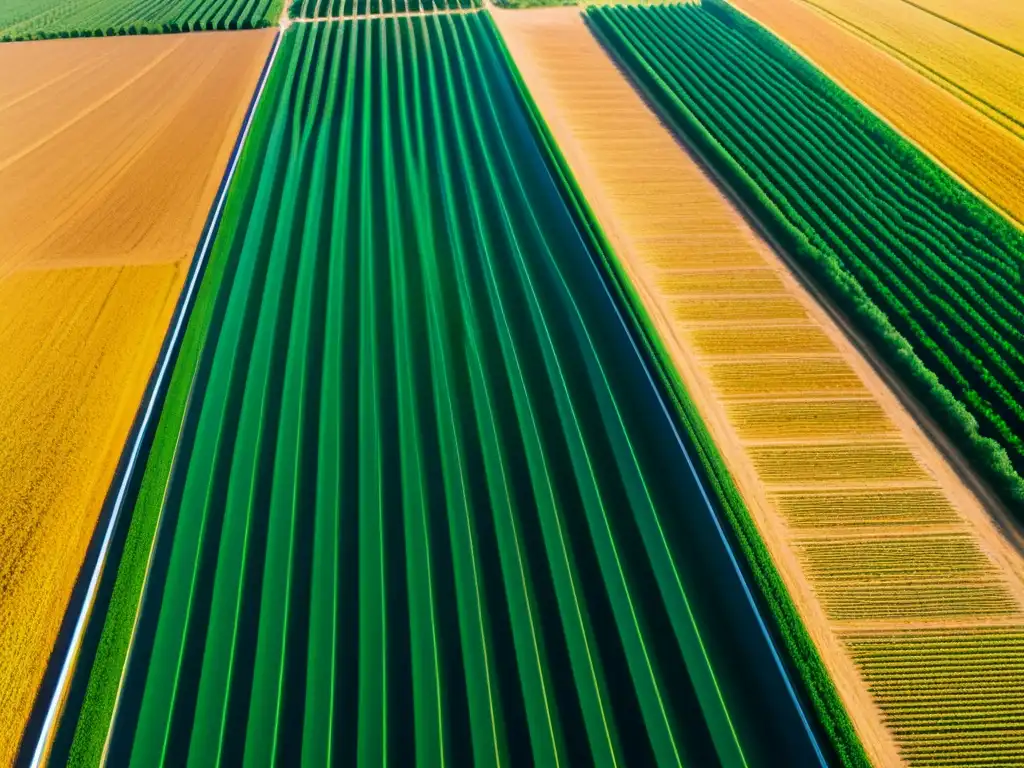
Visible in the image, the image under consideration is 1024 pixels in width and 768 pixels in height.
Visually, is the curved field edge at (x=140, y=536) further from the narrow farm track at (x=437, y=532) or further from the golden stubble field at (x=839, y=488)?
the golden stubble field at (x=839, y=488)

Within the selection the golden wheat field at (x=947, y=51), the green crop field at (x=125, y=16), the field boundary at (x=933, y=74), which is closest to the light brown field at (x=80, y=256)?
the green crop field at (x=125, y=16)

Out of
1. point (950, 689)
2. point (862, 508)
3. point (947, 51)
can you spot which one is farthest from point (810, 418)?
point (947, 51)

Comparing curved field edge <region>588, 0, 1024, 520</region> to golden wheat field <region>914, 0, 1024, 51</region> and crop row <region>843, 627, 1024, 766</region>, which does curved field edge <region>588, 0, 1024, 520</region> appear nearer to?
crop row <region>843, 627, 1024, 766</region>

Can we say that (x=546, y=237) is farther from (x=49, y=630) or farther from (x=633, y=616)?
(x=49, y=630)

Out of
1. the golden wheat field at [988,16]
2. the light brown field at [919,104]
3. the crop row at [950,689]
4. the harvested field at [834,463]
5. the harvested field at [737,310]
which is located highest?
the golden wheat field at [988,16]

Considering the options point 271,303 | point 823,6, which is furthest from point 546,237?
point 823,6

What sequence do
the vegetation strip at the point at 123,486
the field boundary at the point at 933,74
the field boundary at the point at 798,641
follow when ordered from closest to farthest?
1. the field boundary at the point at 798,641
2. the vegetation strip at the point at 123,486
3. the field boundary at the point at 933,74

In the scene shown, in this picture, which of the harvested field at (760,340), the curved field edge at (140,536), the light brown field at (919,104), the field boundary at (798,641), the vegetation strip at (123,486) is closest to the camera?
the field boundary at (798,641)
